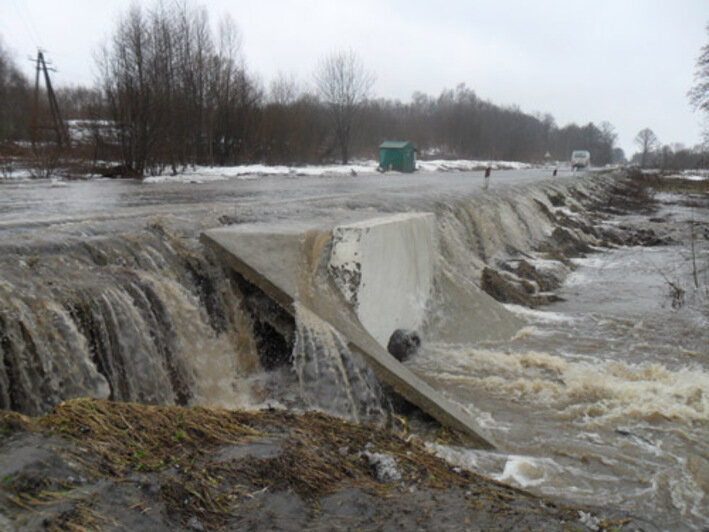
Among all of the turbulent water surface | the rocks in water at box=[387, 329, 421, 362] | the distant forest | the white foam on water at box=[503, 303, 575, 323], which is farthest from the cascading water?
the distant forest

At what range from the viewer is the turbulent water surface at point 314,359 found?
12.8ft

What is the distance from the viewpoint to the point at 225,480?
264 cm

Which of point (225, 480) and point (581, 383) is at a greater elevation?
point (225, 480)

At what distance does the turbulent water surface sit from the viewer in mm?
3896

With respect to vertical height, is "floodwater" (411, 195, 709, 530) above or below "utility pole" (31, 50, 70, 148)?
below

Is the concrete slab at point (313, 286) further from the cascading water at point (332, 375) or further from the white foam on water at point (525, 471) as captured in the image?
the white foam on water at point (525, 471)

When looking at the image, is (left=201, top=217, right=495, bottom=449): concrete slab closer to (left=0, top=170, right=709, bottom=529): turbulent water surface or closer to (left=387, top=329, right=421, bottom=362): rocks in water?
(left=0, top=170, right=709, bottom=529): turbulent water surface

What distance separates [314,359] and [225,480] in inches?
88.4

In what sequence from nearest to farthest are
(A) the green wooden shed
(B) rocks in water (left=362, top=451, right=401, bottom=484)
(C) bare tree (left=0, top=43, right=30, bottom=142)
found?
(B) rocks in water (left=362, top=451, right=401, bottom=484) → (C) bare tree (left=0, top=43, right=30, bottom=142) → (A) the green wooden shed

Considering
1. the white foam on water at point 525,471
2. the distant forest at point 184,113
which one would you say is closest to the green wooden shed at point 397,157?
the distant forest at point 184,113

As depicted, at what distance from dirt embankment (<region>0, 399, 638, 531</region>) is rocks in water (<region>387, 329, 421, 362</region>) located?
300 centimetres

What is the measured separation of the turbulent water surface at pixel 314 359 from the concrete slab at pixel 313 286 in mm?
152

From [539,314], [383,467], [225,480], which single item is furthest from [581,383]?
[225,480]

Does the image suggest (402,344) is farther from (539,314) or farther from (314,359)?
(539,314)
